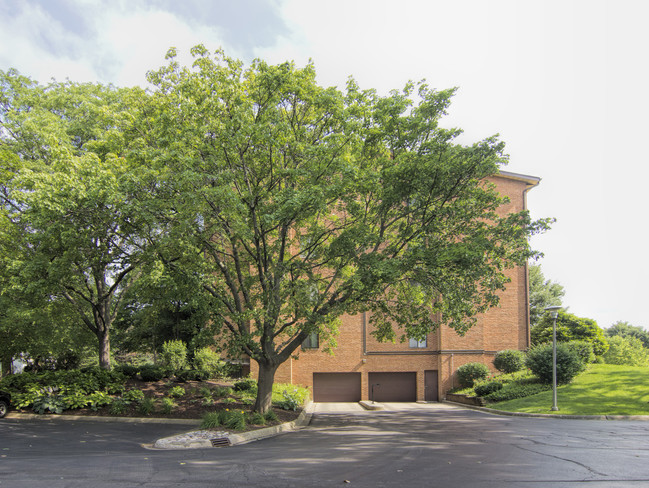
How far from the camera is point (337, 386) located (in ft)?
99.2

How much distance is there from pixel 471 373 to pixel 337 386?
8679 mm

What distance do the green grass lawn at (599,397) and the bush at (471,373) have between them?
5365mm

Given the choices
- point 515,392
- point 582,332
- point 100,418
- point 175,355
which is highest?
point 582,332

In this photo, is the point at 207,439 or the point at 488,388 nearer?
the point at 207,439

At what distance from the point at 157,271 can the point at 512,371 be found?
23.6 metres

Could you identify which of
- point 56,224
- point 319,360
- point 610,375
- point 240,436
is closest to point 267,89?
point 56,224

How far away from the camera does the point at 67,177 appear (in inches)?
535

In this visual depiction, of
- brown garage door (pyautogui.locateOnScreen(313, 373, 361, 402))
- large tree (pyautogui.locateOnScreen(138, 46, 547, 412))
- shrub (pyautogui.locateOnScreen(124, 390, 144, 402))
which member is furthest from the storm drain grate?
brown garage door (pyautogui.locateOnScreen(313, 373, 361, 402))

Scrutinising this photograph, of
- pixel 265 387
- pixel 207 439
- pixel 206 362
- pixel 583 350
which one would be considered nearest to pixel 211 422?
pixel 207 439

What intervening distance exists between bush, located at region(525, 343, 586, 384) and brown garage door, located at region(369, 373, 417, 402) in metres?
8.39

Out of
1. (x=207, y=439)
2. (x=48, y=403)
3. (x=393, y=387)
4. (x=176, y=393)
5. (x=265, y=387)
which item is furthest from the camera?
(x=393, y=387)

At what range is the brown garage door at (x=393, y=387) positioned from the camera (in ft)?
99.9

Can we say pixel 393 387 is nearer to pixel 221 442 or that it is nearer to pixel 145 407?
pixel 145 407

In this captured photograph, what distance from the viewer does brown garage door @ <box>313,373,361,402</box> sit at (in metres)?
30.2
